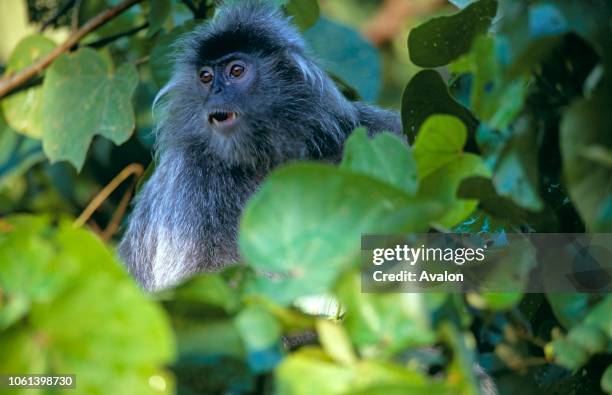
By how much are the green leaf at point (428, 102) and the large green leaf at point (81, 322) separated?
3.69 ft

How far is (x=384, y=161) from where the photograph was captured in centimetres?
142

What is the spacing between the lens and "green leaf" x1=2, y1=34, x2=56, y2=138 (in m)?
3.62

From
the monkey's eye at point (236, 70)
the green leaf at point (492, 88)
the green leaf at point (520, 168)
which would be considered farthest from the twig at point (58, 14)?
the green leaf at point (520, 168)

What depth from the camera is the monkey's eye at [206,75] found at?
374cm

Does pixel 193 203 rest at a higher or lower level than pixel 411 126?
lower

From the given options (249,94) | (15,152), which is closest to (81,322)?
(249,94)

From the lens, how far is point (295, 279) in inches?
47.6

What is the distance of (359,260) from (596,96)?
41 centimetres

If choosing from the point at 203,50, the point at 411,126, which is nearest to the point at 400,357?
the point at 411,126

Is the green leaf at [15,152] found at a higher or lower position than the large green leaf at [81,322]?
lower

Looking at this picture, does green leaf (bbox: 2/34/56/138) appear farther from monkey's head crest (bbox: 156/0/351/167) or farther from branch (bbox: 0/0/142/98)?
monkey's head crest (bbox: 156/0/351/167)

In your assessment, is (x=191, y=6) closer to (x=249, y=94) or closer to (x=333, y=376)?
(x=249, y=94)

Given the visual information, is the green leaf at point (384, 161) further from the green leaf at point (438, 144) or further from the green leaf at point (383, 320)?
the green leaf at point (383, 320)

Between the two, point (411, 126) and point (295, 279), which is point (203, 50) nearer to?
point (411, 126)
